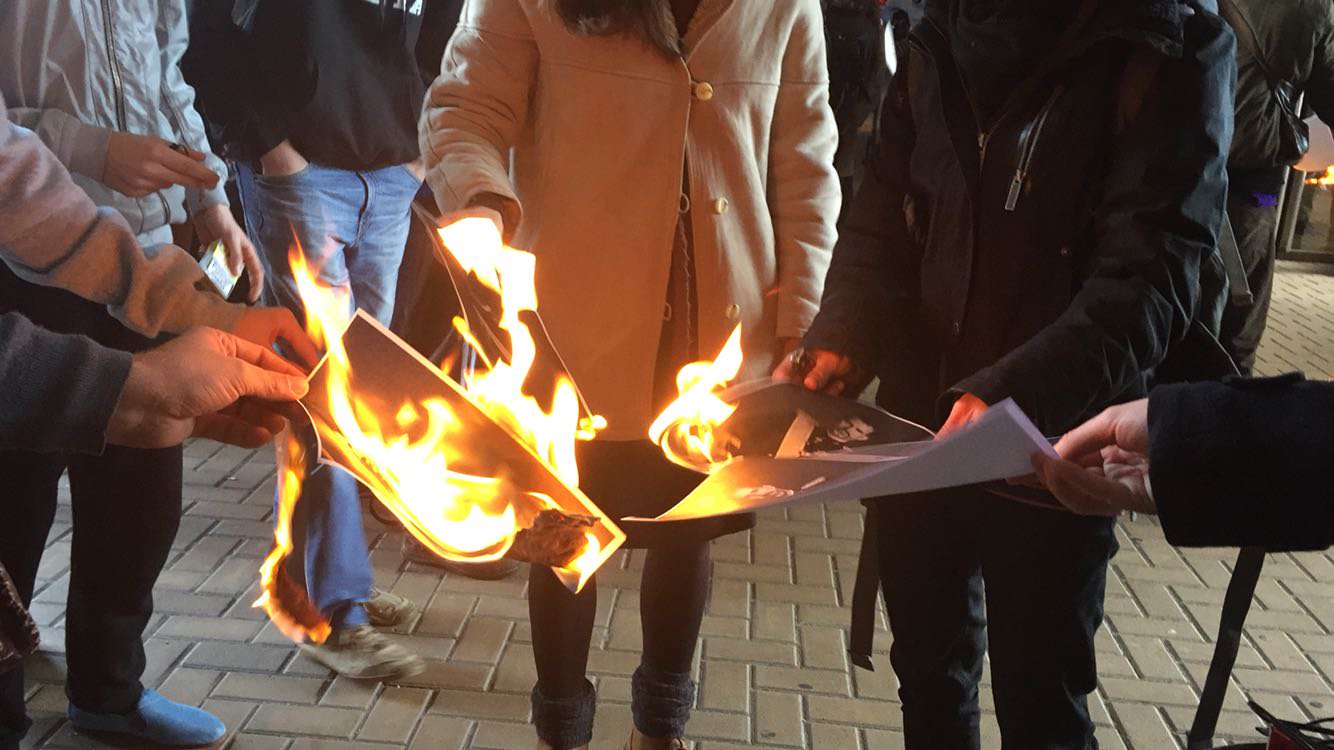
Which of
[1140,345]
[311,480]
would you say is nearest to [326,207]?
[311,480]

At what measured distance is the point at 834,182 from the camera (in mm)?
2533

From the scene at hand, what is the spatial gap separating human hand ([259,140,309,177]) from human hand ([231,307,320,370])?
1512 millimetres

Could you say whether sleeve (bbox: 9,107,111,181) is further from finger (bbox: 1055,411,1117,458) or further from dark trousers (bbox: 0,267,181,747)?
finger (bbox: 1055,411,1117,458)

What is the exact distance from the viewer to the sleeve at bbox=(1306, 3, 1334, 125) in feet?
13.9

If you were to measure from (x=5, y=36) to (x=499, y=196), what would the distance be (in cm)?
113

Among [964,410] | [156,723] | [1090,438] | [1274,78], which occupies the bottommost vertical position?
[156,723]

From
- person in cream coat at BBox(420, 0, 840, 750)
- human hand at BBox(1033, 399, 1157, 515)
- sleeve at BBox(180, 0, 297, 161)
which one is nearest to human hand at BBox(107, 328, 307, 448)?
person in cream coat at BBox(420, 0, 840, 750)

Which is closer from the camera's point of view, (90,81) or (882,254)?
(882,254)

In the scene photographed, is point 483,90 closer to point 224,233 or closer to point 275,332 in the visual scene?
point 275,332

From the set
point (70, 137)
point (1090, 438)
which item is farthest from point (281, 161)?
point (1090, 438)

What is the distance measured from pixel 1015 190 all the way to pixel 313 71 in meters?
2.10

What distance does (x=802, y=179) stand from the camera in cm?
248

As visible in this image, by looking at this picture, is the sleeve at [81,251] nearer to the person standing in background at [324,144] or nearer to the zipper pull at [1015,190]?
the person standing in background at [324,144]

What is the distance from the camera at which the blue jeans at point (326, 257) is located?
327 centimetres
